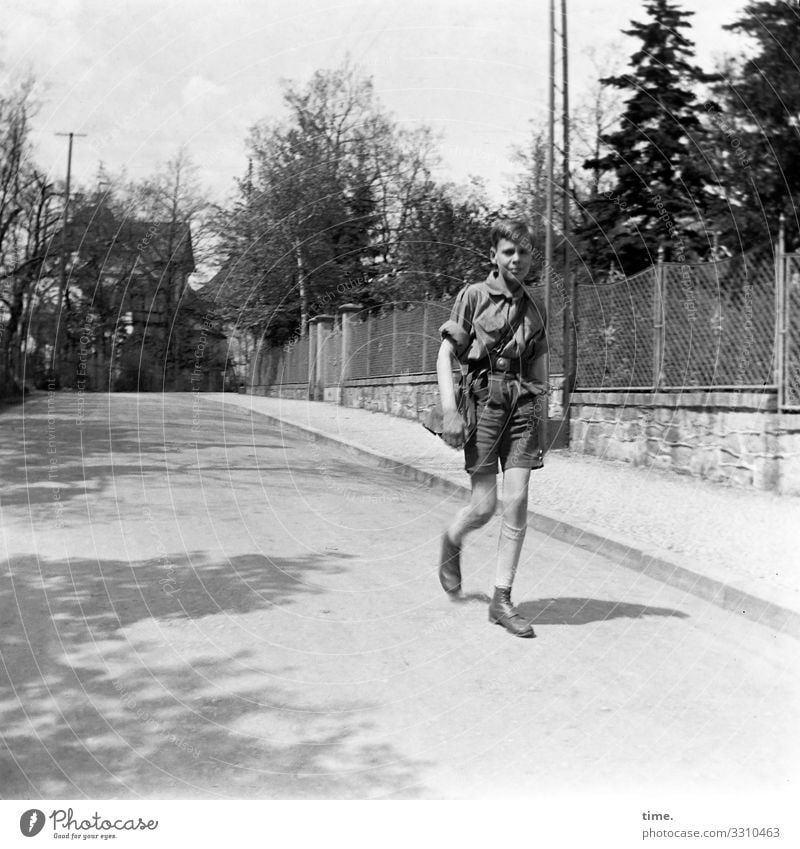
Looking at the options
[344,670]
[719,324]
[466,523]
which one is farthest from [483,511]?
[719,324]

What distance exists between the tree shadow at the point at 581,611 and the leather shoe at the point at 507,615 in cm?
27

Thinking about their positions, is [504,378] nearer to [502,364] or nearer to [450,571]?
[502,364]

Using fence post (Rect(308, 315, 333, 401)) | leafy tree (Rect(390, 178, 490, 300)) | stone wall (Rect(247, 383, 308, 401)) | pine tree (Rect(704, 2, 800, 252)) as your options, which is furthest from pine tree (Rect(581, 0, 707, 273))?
stone wall (Rect(247, 383, 308, 401))

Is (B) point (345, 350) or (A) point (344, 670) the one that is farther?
(B) point (345, 350)

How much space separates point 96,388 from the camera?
24391 mm

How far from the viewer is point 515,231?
4.58 meters

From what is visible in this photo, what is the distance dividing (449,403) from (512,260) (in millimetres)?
731

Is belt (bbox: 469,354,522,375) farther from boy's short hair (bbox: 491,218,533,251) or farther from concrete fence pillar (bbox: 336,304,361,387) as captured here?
concrete fence pillar (bbox: 336,304,361,387)

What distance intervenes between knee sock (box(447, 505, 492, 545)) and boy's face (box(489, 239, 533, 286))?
1.16m

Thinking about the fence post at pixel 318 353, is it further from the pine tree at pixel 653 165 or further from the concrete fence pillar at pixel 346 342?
the pine tree at pixel 653 165

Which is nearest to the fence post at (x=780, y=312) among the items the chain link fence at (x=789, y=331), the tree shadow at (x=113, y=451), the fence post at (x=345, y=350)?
the chain link fence at (x=789, y=331)

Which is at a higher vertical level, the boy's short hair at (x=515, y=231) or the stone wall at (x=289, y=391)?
the boy's short hair at (x=515, y=231)

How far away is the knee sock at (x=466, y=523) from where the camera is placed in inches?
195

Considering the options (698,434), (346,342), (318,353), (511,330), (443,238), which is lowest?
(698,434)
